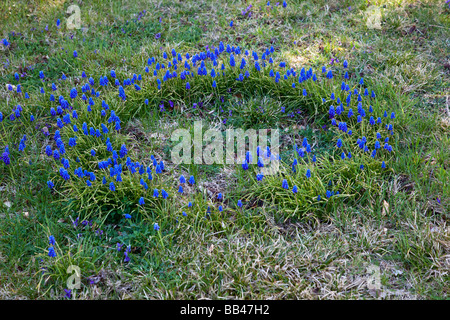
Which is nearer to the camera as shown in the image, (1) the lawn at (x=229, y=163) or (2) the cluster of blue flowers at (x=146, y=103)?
(1) the lawn at (x=229, y=163)

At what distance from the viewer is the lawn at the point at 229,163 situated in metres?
3.31

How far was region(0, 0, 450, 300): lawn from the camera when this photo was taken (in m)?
3.31

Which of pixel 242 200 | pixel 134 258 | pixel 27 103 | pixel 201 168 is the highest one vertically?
A: pixel 27 103

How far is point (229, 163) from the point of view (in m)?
4.38

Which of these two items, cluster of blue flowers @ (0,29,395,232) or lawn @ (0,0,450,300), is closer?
lawn @ (0,0,450,300)

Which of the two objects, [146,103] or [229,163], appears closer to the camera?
[229,163]

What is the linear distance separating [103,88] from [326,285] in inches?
136

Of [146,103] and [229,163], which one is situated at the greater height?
[146,103]

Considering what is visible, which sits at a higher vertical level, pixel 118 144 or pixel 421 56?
pixel 421 56

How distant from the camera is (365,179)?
3.97 meters
